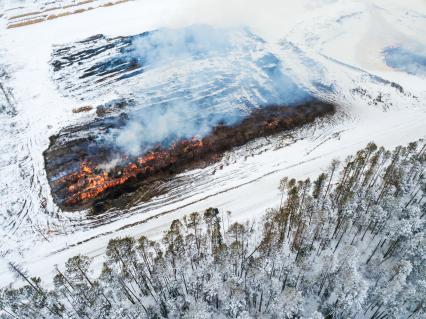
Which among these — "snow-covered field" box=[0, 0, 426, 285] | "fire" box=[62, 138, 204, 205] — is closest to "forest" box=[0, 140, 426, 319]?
"snow-covered field" box=[0, 0, 426, 285]

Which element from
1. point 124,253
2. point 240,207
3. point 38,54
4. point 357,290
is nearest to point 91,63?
point 38,54

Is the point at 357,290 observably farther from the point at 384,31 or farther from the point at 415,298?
the point at 384,31

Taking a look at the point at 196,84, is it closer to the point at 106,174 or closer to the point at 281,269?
the point at 106,174

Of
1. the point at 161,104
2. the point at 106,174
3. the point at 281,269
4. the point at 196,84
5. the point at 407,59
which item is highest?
the point at 196,84

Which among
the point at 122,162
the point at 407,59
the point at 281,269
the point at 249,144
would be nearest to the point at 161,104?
the point at 122,162

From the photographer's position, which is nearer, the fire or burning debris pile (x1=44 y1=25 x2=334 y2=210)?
the fire

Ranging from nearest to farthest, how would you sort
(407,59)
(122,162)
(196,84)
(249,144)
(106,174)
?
1. (106,174)
2. (122,162)
3. (249,144)
4. (196,84)
5. (407,59)

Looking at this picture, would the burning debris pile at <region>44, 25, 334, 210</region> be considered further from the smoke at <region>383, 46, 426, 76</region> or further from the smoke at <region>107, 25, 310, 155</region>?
the smoke at <region>383, 46, 426, 76</region>

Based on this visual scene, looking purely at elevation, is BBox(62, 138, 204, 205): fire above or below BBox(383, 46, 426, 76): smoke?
below
